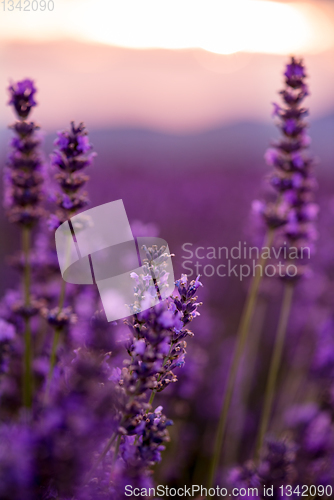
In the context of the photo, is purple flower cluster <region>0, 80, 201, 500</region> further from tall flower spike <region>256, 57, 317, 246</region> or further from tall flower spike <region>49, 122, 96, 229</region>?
tall flower spike <region>256, 57, 317, 246</region>

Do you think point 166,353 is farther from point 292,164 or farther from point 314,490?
point 292,164

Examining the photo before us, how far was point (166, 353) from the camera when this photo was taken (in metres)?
1.14

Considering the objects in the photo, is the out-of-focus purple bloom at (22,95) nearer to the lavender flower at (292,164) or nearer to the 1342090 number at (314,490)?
the lavender flower at (292,164)

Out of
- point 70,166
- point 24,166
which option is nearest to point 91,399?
point 70,166

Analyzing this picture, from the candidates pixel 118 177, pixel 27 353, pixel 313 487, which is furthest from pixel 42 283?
pixel 118 177

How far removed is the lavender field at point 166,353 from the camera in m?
0.97

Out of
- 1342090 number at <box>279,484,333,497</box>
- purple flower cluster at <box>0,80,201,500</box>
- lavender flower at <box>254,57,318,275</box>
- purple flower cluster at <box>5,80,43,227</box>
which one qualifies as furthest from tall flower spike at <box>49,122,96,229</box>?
1342090 number at <box>279,484,333,497</box>

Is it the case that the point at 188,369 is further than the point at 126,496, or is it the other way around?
the point at 188,369

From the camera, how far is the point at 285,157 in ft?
8.01

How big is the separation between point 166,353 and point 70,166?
0.94 m

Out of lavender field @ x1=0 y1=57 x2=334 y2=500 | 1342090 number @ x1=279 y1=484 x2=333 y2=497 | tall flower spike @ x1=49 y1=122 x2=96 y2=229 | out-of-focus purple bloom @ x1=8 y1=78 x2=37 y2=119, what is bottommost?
1342090 number @ x1=279 y1=484 x2=333 y2=497

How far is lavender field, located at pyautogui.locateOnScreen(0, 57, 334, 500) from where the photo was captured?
3.20 ft

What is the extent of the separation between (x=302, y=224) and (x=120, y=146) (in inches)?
345

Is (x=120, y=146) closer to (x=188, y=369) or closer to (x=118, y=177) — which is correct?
(x=118, y=177)
